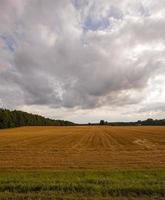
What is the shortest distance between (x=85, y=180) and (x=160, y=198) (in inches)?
147

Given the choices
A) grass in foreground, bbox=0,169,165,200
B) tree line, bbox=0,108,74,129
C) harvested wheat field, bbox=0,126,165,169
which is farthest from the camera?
tree line, bbox=0,108,74,129

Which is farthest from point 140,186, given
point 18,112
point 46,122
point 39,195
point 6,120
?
point 46,122

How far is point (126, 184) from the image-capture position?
34.0ft

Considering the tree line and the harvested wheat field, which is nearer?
the harvested wheat field

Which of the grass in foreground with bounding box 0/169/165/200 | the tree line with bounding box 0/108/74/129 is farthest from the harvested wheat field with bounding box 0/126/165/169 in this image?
the tree line with bounding box 0/108/74/129

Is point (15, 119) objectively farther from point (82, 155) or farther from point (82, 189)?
→ point (82, 189)

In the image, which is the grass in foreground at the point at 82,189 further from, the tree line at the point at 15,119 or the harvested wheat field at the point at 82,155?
the tree line at the point at 15,119

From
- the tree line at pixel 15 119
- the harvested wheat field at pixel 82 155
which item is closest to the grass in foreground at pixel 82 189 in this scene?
the harvested wheat field at pixel 82 155

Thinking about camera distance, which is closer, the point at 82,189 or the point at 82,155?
the point at 82,189

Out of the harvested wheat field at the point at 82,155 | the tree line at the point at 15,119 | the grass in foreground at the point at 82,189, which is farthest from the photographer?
the tree line at the point at 15,119

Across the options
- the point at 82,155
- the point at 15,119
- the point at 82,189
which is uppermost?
the point at 15,119

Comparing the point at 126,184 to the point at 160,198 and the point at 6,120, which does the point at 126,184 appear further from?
the point at 6,120

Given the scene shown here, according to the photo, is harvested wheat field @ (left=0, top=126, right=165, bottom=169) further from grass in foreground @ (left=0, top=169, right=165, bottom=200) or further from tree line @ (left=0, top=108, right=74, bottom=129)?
tree line @ (left=0, top=108, right=74, bottom=129)

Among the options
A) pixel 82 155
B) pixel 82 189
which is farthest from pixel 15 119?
pixel 82 189
